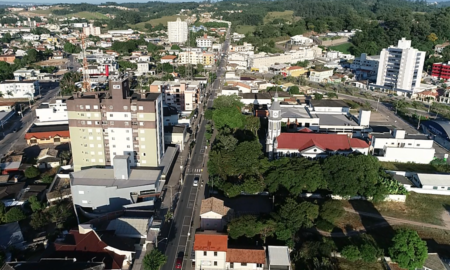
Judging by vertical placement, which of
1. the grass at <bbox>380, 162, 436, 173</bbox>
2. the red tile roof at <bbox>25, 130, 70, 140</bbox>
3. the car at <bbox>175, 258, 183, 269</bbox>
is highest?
the red tile roof at <bbox>25, 130, 70, 140</bbox>

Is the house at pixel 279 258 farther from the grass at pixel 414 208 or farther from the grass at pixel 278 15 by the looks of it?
the grass at pixel 278 15

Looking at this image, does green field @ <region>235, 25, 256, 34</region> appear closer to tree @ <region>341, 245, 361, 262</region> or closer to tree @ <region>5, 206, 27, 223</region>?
tree @ <region>5, 206, 27, 223</region>

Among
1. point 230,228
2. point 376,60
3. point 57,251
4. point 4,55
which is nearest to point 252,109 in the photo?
point 230,228

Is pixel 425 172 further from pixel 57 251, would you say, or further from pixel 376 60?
pixel 376 60

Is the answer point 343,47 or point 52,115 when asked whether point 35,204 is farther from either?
point 343,47

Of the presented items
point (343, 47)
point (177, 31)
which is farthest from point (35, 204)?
point (177, 31)

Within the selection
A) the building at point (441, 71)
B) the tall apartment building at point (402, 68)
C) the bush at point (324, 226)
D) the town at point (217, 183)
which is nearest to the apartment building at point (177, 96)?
the town at point (217, 183)

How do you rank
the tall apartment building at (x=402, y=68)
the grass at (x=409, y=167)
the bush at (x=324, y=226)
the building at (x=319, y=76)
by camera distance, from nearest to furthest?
the bush at (x=324, y=226) < the grass at (x=409, y=167) < the tall apartment building at (x=402, y=68) < the building at (x=319, y=76)

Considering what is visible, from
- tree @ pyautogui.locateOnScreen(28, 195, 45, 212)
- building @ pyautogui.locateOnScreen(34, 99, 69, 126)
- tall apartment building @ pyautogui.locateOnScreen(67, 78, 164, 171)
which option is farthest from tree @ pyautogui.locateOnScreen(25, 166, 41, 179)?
building @ pyautogui.locateOnScreen(34, 99, 69, 126)
